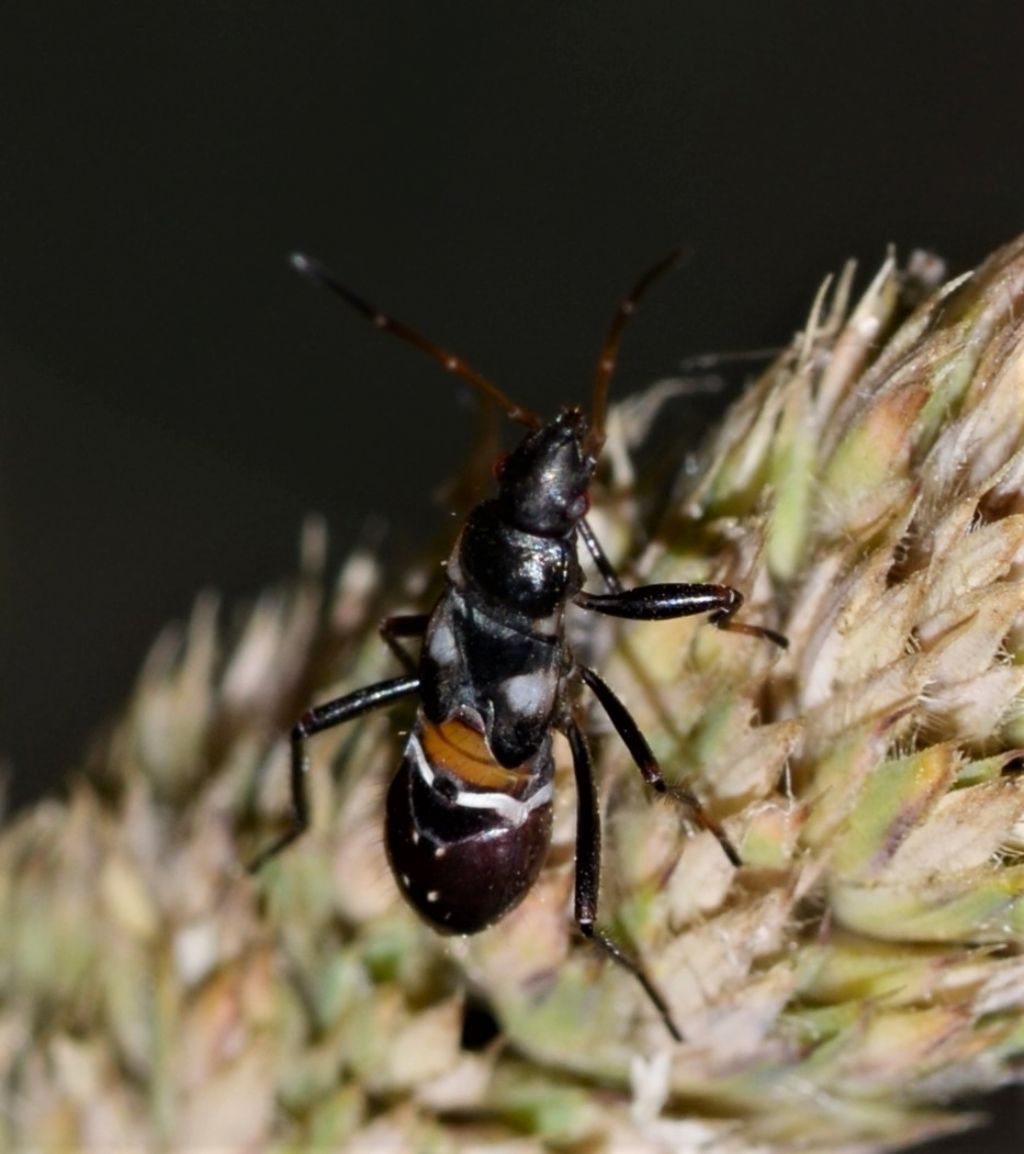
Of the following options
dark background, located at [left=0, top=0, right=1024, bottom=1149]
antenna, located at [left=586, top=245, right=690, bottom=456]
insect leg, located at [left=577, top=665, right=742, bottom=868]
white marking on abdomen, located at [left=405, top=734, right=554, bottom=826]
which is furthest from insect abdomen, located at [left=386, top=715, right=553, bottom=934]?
dark background, located at [left=0, top=0, right=1024, bottom=1149]

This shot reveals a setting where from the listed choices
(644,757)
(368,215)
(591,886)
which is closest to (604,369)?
(644,757)

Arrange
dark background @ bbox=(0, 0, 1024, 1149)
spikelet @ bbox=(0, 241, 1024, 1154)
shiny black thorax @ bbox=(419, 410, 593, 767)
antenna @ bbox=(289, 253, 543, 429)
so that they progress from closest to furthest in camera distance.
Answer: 1. spikelet @ bbox=(0, 241, 1024, 1154)
2. shiny black thorax @ bbox=(419, 410, 593, 767)
3. antenna @ bbox=(289, 253, 543, 429)
4. dark background @ bbox=(0, 0, 1024, 1149)

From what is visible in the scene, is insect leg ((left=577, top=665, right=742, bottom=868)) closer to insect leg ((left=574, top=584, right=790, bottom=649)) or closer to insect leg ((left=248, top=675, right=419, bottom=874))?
insect leg ((left=574, top=584, right=790, bottom=649))

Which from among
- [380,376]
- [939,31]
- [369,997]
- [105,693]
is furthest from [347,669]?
[939,31]

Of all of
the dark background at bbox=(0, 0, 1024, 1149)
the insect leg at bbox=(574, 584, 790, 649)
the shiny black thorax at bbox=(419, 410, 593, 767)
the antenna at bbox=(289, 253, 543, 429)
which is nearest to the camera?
the insect leg at bbox=(574, 584, 790, 649)

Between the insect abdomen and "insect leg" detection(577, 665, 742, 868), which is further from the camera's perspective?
the insect abdomen

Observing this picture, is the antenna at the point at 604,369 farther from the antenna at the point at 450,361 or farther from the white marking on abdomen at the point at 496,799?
the white marking on abdomen at the point at 496,799
